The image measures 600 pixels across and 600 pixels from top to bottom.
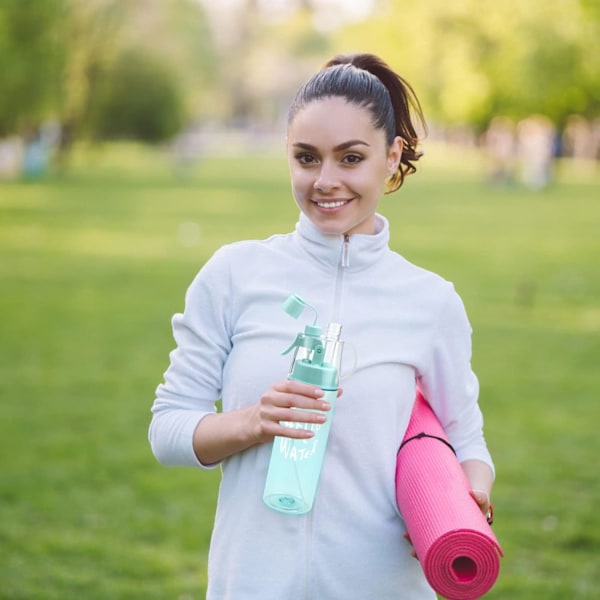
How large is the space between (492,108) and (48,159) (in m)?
23.6

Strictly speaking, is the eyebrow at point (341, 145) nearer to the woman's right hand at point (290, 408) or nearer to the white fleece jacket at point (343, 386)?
the white fleece jacket at point (343, 386)

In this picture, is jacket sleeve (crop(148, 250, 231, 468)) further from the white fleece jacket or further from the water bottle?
the water bottle

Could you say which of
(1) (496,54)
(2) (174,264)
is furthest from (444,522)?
(1) (496,54)

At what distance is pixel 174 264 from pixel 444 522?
14030 millimetres

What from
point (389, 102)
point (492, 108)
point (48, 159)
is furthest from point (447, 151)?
point (389, 102)

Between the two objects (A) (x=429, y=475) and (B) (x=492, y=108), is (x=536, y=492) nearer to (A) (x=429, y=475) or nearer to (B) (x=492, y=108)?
(A) (x=429, y=475)

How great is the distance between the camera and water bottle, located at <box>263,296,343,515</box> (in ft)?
7.08

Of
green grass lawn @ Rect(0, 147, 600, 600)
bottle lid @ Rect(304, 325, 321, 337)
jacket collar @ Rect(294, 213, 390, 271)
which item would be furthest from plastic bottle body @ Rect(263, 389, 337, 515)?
green grass lawn @ Rect(0, 147, 600, 600)

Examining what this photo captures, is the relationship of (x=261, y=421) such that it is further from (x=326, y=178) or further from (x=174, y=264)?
(x=174, y=264)

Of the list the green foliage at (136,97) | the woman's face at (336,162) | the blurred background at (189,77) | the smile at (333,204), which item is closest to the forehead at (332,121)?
the woman's face at (336,162)

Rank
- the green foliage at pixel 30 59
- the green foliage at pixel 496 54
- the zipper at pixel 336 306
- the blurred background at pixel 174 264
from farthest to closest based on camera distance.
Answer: the green foliage at pixel 496 54 → the green foliage at pixel 30 59 → the blurred background at pixel 174 264 → the zipper at pixel 336 306

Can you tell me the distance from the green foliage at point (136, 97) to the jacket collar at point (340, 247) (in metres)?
45.9

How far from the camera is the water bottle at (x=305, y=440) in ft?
7.08

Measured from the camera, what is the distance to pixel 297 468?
2215mm
